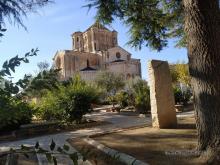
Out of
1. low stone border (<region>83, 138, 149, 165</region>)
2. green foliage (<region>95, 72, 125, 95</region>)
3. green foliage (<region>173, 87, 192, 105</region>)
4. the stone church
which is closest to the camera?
low stone border (<region>83, 138, 149, 165</region>)

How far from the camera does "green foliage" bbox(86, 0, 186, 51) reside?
1234cm

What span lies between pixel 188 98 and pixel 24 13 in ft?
71.0

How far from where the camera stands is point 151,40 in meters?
13.8

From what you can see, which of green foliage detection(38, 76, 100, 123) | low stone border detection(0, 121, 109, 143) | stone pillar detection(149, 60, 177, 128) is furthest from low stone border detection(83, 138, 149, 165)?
green foliage detection(38, 76, 100, 123)

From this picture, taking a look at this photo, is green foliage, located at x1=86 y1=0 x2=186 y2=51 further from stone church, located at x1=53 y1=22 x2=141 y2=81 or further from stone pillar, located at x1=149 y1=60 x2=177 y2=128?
stone church, located at x1=53 y1=22 x2=141 y2=81

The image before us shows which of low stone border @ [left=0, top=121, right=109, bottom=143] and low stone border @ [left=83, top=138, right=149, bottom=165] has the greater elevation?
low stone border @ [left=0, top=121, right=109, bottom=143]

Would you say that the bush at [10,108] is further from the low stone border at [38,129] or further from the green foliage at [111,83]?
the green foliage at [111,83]

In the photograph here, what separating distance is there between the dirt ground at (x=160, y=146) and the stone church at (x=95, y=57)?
201ft

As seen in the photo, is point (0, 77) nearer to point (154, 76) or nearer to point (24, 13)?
point (24, 13)

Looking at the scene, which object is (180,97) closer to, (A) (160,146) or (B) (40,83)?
(A) (160,146)

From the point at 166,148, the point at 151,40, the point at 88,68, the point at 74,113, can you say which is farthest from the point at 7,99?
the point at 88,68

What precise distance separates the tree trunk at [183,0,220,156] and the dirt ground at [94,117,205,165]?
50cm

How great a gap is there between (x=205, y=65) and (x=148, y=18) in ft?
22.3

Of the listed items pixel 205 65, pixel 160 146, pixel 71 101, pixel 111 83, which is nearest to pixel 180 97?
pixel 71 101
